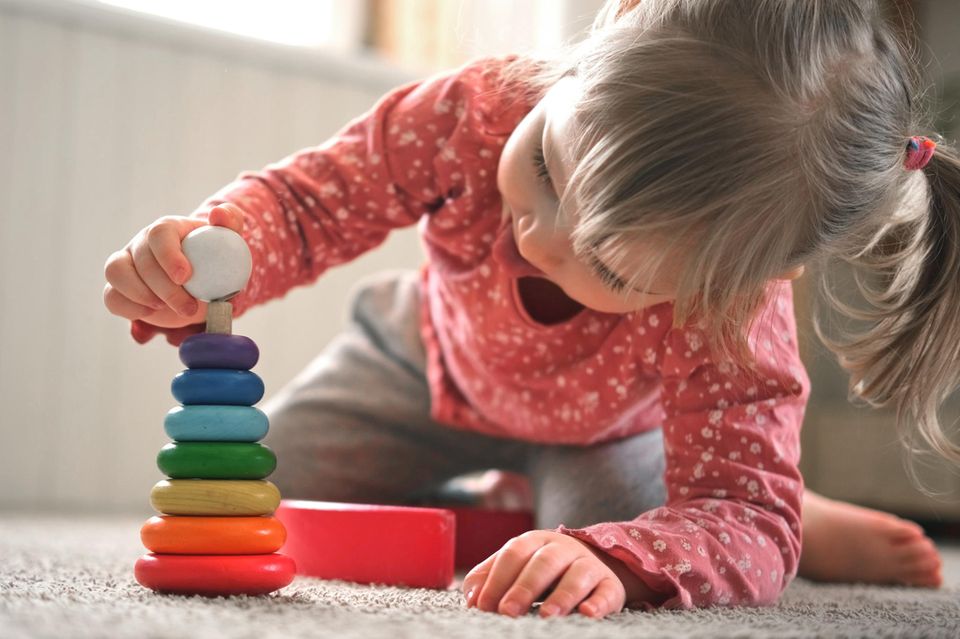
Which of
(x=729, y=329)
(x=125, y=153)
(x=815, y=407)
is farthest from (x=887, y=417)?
(x=125, y=153)

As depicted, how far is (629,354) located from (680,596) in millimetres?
260

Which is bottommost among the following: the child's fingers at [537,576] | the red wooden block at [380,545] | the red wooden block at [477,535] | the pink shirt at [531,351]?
the red wooden block at [477,535]

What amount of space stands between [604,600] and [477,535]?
0.39m

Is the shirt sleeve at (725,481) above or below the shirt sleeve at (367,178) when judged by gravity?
below

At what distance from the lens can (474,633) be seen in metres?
0.49

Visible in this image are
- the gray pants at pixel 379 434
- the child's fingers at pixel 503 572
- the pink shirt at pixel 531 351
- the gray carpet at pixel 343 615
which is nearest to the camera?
the gray carpet at pixel 343 615

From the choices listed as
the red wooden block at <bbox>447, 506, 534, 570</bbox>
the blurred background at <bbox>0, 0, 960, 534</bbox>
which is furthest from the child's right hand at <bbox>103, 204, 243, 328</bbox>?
the blurred background at <bbox>0, 0, 960, 534</bbox>

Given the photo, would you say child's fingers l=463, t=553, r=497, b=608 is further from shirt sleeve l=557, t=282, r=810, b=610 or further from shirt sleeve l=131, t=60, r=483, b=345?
shirt sleeve l=131, t=60, r=483, b=345

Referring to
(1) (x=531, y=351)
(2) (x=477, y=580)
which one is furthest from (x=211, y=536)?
(1) (x=531, y=351)

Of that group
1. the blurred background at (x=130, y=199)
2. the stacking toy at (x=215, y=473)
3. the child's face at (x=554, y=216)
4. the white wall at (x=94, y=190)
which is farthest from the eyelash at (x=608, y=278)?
the white wall at (x=94, y=190)

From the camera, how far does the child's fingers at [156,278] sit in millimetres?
648

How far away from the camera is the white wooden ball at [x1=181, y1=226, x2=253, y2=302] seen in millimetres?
617

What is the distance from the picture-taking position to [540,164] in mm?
702

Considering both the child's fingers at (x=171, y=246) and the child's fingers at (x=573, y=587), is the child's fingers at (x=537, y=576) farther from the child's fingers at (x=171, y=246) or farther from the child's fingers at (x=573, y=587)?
the child's fingers at (x=171, y=246)
